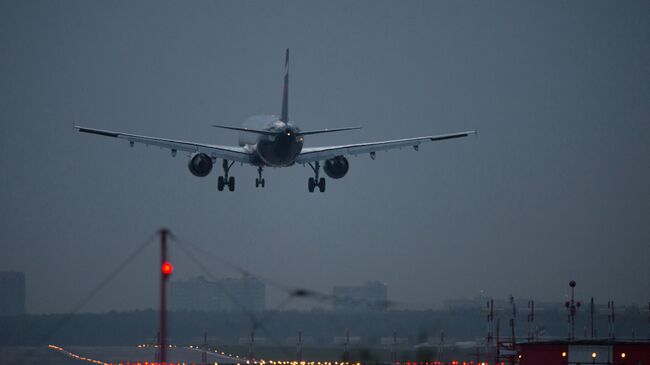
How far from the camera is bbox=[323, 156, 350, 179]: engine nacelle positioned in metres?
124

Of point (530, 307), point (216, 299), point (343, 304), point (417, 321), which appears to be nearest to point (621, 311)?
point (530, 307)

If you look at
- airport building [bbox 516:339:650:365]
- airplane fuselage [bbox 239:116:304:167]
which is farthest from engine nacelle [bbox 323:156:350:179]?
airport building [bbox 516:339:650:365]

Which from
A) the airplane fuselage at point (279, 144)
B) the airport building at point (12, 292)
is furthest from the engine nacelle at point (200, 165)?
the airport building at point (12, 292)

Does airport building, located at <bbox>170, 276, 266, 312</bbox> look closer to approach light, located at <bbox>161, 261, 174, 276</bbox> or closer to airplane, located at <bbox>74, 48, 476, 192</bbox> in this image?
airplane, located at <bbox>74, 48, 476, 192</bbox>

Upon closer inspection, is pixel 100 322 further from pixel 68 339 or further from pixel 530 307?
pixel 530 307

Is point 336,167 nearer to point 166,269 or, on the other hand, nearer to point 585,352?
point 585,352

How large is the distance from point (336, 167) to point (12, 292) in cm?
3667

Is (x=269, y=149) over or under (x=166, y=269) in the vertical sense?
over

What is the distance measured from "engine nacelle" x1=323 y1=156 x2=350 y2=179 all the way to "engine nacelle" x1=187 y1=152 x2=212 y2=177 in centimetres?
1180

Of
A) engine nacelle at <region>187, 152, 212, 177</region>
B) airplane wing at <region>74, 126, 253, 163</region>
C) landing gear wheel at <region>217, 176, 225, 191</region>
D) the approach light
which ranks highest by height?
airplane wing at <region>74, 126, 253, 163</region>

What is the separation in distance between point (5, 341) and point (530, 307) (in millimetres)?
46415

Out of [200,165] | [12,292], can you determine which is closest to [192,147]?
[200,165]

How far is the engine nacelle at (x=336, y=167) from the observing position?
124 metres

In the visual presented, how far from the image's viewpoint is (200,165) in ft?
395
